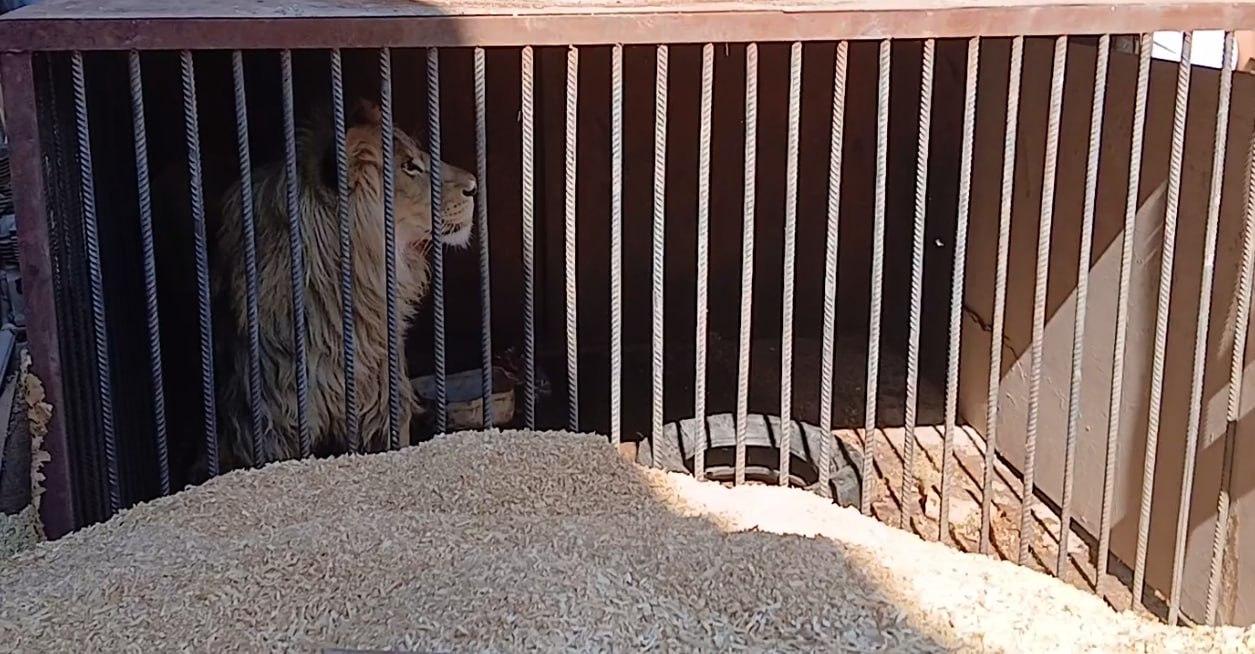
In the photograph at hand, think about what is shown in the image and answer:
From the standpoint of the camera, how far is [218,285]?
13.5ft

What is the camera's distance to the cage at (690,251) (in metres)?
3.00

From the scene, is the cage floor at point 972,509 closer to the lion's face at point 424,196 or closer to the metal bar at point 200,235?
the lion's face at point 424,196

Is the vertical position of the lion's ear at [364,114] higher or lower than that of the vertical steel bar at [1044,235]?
higher

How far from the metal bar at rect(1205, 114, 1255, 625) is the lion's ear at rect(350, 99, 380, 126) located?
2485mm

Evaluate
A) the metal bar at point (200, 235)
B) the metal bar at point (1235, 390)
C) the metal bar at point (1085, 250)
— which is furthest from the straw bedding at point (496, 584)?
the metal bar at point (1235, 390)

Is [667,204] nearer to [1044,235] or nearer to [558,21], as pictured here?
[1044,235]

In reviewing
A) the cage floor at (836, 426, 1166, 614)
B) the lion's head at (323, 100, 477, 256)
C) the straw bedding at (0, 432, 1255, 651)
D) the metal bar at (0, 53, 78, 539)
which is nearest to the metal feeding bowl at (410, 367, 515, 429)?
the lion's head at (323, 100, 477, 256)

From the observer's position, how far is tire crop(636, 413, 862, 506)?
4.47m

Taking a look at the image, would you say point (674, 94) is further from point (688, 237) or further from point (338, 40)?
point (338, 40)

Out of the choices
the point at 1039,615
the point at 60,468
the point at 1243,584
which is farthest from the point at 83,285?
the point at 1243,584

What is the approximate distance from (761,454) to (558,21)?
220 cm

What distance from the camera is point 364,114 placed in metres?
4.27

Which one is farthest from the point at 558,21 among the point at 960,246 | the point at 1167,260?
the point at 1167,260

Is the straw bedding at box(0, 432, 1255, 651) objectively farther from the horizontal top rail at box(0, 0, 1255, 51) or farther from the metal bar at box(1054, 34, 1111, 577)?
the horizontal top rail at box(0, 0, 1255, 51)
